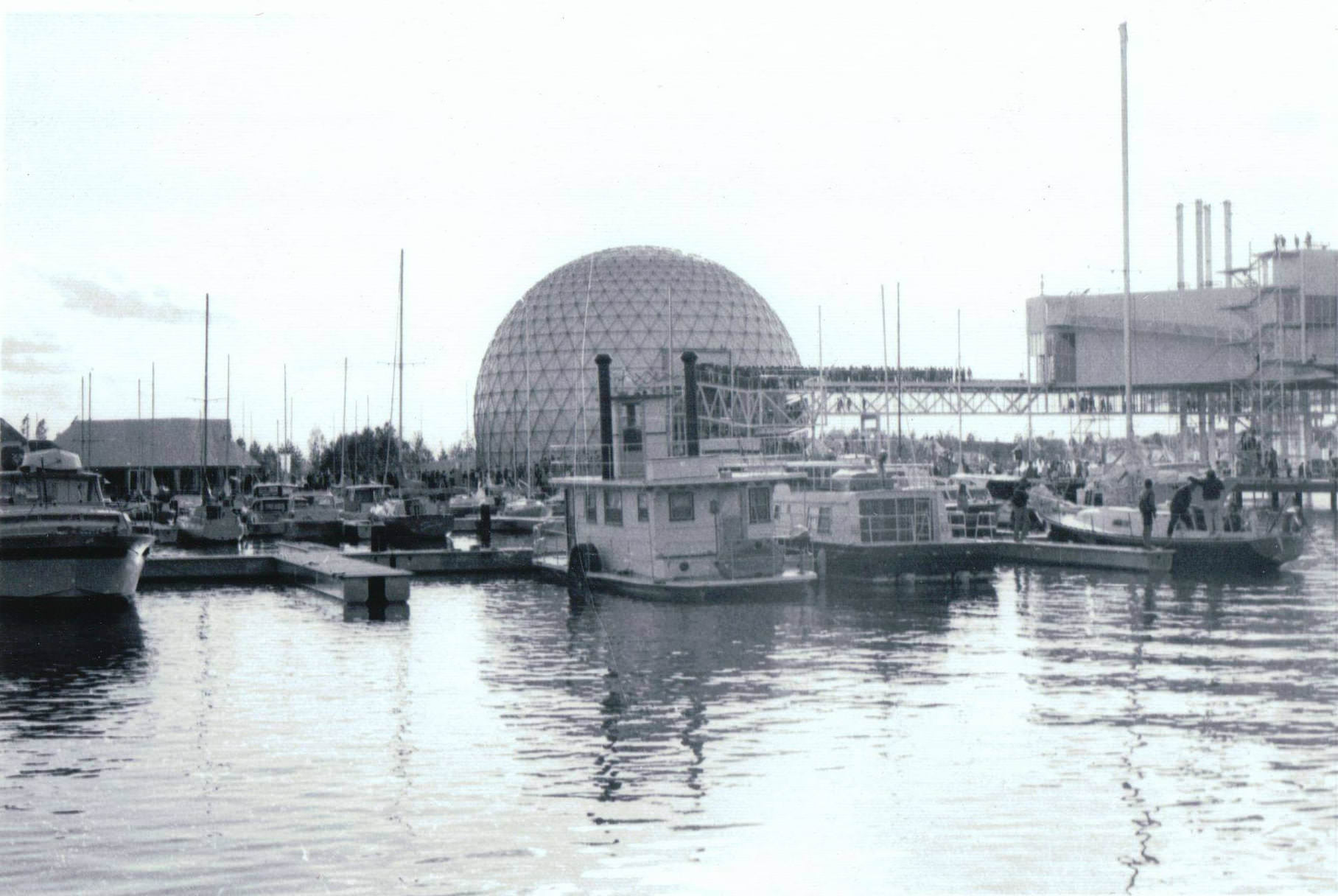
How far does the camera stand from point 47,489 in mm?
44062

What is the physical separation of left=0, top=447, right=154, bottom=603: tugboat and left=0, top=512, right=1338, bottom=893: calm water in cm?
549

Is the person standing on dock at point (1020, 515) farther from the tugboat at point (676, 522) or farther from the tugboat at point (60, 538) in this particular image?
the tugboat at point (60, 538)

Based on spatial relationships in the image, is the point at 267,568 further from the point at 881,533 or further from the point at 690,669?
the point at 690,669

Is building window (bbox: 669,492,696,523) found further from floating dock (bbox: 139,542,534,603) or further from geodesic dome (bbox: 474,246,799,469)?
geodesic dome (bbox: 474,246,799,469)

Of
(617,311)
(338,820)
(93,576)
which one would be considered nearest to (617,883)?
(338,820)

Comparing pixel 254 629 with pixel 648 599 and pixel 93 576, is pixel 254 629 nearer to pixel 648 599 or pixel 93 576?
pixel 93 576

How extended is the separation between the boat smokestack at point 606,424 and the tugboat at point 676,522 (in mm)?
66

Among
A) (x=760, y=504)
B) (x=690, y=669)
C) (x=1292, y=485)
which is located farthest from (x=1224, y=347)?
(x=690, y=669)

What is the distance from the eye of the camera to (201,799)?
59.5 ft

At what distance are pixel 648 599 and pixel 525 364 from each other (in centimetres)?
8941

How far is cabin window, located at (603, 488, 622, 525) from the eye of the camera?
43719 mm

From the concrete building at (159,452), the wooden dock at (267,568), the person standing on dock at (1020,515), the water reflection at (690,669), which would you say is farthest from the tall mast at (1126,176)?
the concrete building at (159,452)

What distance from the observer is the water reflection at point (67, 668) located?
24172mm

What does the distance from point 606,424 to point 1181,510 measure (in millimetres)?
19366
